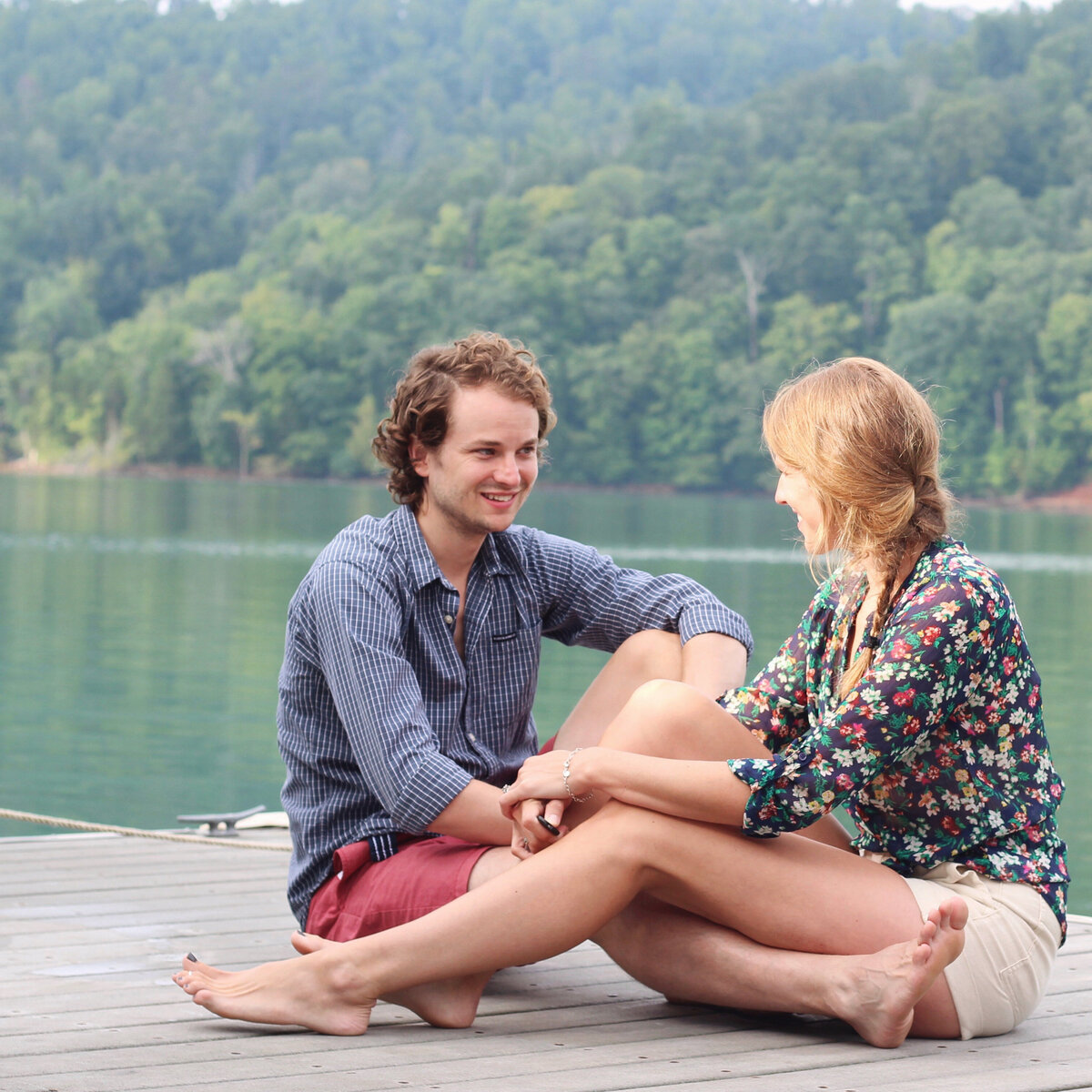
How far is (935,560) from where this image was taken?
2250 millimetres

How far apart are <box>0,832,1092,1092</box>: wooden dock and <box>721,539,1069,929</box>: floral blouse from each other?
0.28 m

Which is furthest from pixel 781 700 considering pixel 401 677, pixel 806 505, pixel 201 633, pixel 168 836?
pixel 201 633

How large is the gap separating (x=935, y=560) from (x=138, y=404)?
189ft

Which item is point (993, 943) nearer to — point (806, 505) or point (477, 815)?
point (806, 505)

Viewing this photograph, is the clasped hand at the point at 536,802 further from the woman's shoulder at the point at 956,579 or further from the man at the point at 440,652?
the woman's shoulder at the point at 956,579

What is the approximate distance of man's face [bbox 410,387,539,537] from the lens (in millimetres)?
2785

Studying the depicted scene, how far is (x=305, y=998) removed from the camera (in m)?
2.31

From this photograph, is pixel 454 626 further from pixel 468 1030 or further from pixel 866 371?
pixel 866 371

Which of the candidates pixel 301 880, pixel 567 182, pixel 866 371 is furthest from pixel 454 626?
pixel 567 182

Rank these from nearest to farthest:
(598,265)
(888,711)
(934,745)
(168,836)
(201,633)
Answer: (888,711), (934,745), (168,836), (201,633), (598,265)

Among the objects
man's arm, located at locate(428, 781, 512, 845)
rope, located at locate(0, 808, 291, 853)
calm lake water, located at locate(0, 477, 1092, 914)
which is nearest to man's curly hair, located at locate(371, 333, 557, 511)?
man's arm, located at locate(428, 781, 512, 845)

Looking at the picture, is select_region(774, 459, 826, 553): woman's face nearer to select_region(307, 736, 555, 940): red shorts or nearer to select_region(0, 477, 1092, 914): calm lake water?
select_region(307, 736, 555, 940): red shorts

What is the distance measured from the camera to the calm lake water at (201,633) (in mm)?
7777

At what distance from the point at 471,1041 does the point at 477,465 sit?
971 mm
